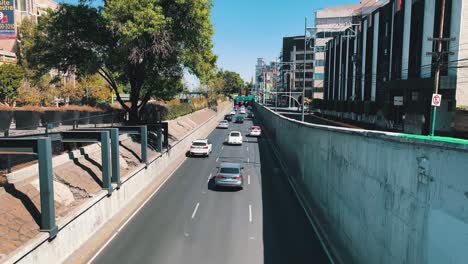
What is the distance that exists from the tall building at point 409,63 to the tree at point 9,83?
55.8 metres

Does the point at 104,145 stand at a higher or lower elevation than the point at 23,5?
lower

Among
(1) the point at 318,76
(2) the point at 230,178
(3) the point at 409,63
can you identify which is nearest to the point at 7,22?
(2) the point at 230,178

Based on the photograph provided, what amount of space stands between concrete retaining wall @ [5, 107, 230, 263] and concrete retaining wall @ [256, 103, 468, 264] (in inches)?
382

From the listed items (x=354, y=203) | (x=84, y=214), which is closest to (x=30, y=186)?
(x=84, y=214)

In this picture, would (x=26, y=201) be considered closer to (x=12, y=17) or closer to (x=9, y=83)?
(x=9, y=83)

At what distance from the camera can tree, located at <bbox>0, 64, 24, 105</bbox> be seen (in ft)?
181

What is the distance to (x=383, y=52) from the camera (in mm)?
50438

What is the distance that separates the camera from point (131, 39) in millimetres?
23781

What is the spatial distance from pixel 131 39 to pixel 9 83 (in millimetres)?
43434

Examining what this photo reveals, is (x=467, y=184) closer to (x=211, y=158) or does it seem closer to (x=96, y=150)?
(x=96, y=150)

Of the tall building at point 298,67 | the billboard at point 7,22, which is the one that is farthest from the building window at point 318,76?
the billboard at point 7,22

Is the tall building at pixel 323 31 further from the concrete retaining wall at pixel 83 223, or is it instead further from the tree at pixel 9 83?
the concrete retaining wall at pixel 83 223

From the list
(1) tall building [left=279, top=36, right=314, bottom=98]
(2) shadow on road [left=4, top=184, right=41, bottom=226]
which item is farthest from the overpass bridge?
(1) tall building [left=279, top=36, right=314, bottom=98]

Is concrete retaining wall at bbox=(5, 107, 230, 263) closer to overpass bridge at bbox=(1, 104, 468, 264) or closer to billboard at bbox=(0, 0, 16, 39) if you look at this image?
overpass bridge at bbox=(1, 104, 468, 264)
